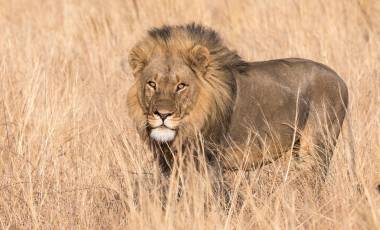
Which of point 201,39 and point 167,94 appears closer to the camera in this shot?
point 167,94

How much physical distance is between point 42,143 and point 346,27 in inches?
179

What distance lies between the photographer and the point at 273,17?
30.2ft

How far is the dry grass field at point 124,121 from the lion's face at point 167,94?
0.20 metres

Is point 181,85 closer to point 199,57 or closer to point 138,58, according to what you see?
point 199,57

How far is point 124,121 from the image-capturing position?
6.10 metres

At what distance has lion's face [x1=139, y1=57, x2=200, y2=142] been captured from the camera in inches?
181

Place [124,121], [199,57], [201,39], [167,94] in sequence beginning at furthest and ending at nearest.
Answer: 1. [124,121]
2. [201,39]
3. [199,57]
4. [167,94]

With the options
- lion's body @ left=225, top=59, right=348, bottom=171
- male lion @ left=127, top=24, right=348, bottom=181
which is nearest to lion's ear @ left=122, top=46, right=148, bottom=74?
male lion @ left=127, top=24, right=348, bottom=181

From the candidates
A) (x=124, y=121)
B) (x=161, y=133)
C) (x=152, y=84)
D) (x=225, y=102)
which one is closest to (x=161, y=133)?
(x=161, y=133)

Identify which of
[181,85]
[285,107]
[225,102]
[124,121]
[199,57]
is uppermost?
[199,57]

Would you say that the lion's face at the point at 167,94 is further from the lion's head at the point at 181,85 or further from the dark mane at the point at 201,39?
the dark mane at the point at 201,39

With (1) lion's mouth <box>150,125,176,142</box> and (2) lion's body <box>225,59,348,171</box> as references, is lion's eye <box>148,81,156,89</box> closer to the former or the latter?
(1) lion's mouth <box>150,125,176,142</box>

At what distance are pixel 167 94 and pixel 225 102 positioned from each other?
0.39 meters

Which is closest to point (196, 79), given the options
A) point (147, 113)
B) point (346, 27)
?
point (147, 113)
